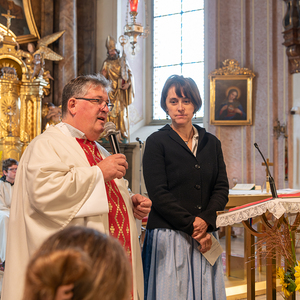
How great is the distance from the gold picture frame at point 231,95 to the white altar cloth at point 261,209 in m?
6.63

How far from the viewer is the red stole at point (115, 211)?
6.41 ft

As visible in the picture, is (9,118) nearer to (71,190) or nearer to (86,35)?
(86,35)

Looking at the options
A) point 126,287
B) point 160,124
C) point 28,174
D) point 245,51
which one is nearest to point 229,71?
point 245,51

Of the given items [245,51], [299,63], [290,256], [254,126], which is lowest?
[290,256]

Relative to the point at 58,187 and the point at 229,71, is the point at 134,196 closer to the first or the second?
the point at 58,187

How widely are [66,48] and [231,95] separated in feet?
13.3

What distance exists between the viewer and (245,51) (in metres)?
8.72

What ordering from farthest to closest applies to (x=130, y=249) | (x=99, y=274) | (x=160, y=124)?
(x=160, y=124) < (x=130, y=249) < (x=99, y=274)

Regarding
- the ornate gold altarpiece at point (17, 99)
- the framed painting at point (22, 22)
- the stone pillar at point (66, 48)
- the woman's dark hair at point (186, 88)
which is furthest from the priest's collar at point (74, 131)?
the framed painting at point (22, 22)

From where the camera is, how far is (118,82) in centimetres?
909

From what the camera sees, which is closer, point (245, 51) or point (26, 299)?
point (26, 299)

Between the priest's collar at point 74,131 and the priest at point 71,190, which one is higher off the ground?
the priest's collar at point 74,131

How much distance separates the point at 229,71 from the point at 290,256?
6.97m

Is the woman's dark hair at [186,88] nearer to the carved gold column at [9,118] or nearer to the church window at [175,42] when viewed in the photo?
the carved gold column at [9,118]
